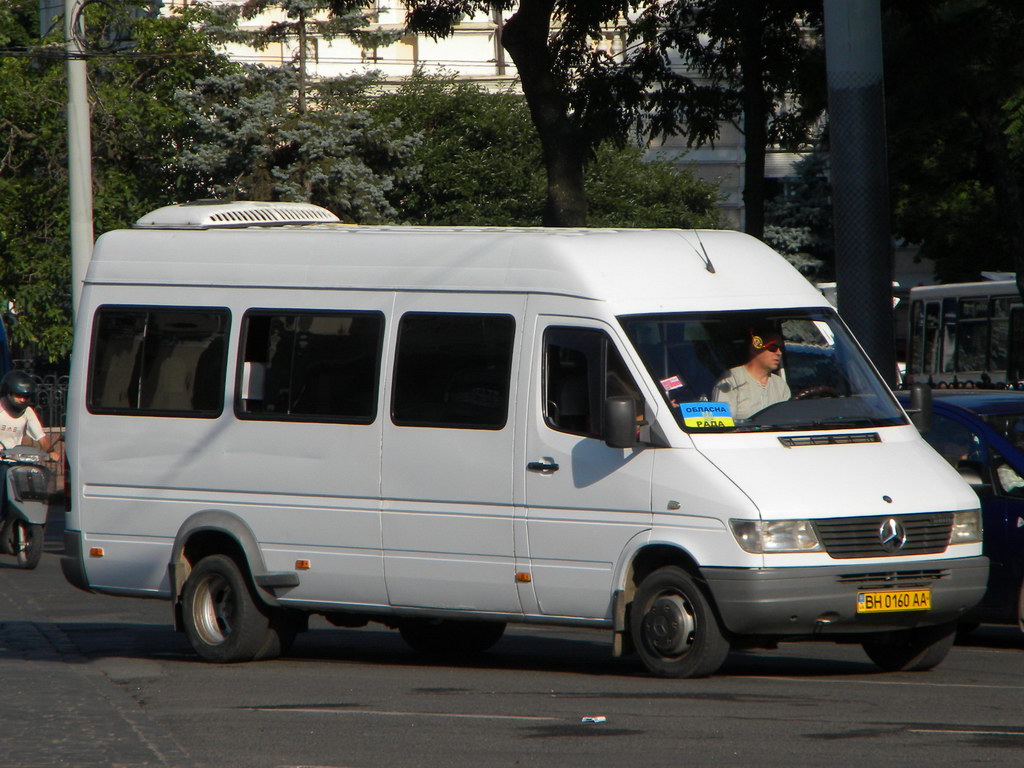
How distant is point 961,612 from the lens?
924 centimetres

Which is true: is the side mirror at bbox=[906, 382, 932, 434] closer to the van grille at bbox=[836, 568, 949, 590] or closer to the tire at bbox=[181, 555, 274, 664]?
the van grille at bbox=[836, 568, 949, 590]

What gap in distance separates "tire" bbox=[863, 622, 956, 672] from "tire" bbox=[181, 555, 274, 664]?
3509mm

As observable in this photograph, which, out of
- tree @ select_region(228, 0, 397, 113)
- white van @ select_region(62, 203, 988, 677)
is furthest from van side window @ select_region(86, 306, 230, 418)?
tree @ select_region(228, 0, 397, 113)

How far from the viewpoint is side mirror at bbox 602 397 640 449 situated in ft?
29.6

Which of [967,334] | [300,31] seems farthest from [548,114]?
[300,31]

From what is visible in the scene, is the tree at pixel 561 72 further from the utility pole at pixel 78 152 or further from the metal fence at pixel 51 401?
the metal fence at pixel 51 401

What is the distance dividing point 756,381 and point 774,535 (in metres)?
0.98

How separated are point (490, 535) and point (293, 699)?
1374mm

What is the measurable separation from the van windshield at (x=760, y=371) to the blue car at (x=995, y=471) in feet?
3.53

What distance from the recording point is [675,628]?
9.16 meters

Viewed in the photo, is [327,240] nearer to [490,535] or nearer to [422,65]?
[490,535]

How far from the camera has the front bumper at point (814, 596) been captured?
8797mm

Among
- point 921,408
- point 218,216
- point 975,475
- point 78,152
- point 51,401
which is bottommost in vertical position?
point 51,401

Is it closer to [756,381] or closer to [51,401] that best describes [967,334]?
[51,401]
